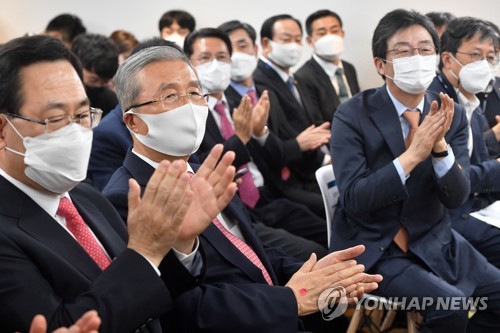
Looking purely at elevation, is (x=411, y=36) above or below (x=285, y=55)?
above

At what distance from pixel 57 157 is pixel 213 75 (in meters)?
2.06

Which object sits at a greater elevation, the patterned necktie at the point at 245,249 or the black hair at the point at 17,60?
the black hair at the point at 17,60

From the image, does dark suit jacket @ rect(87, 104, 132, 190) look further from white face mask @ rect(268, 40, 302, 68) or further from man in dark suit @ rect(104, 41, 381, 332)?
white face mask @ rect(268, 40, 302, 68)

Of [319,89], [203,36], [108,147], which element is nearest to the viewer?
[108,147]

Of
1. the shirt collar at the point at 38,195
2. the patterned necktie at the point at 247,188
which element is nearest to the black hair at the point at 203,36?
the patterned necktie at the point at 247,188

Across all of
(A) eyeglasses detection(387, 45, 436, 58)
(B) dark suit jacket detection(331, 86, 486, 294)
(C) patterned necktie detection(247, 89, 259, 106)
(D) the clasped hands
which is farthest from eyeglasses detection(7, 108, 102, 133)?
(C) patterned necktie detection(247, 89, 259, 106)

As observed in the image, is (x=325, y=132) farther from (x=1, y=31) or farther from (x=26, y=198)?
(x=1, y=31)

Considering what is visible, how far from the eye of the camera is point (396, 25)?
8.27 ft

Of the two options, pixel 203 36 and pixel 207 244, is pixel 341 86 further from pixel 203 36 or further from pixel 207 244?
pixel 207 244

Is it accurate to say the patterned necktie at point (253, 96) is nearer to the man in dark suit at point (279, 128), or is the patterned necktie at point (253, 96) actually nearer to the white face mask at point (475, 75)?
the man in dark suit at point (279, 128)

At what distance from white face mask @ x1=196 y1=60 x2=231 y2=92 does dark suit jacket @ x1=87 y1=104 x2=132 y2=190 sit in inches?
29.4

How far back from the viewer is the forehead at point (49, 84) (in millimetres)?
1380

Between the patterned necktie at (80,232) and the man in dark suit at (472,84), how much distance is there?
6.03 feet

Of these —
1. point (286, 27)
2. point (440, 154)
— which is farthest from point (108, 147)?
point (286, 27)
